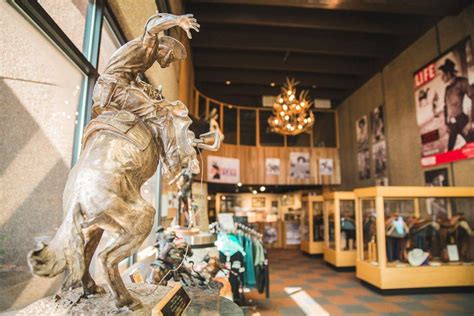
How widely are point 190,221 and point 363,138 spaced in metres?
8.04

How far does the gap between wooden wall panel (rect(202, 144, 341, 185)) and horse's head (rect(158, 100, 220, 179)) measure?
9550mm

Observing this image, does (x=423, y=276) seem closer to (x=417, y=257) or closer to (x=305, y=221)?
(x=417, y=257)

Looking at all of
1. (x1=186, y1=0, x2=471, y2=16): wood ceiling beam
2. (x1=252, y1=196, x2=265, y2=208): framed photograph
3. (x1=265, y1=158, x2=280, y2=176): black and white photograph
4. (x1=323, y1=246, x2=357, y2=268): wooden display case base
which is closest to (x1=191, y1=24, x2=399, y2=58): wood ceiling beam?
(x1=186, y1=0, x2=471, y2=16): wood ceiling beam

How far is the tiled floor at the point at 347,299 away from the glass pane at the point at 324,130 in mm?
6630

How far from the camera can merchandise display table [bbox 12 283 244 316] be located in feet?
3.04

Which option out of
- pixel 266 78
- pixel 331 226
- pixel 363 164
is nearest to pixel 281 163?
pixel 363 164

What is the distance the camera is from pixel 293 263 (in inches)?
319

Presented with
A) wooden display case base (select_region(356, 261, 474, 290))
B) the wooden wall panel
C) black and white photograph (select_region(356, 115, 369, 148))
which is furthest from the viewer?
the wooden wall panel

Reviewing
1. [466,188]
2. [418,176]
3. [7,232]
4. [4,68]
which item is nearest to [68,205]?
[7,232]

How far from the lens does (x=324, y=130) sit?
12.6m

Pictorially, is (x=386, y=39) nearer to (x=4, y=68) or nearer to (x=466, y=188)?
(x=466, y=188)

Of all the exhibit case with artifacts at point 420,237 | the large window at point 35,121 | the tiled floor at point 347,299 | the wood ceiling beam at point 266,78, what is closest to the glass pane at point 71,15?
the large window at point 35,121

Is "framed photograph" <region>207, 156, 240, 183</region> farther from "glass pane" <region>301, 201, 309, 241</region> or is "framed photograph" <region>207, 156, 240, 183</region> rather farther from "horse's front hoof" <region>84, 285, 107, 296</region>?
"horse's front hoof" <region>84, 285, 107, 296</region>

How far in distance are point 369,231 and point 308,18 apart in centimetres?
510
